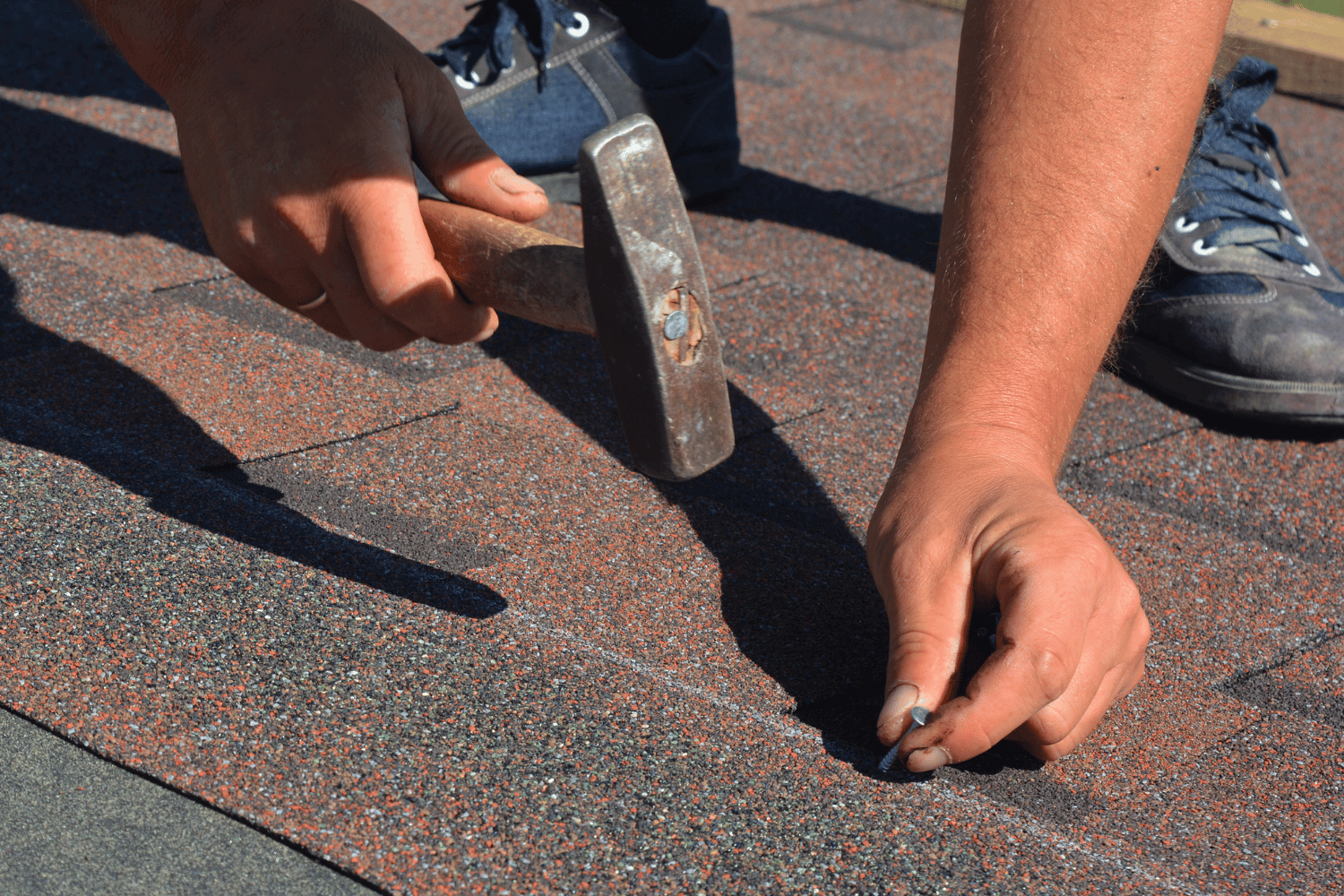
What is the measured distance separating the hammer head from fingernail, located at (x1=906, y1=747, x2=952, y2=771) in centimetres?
33

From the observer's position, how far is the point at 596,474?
1601mm

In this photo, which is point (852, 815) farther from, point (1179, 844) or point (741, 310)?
point (741, 310)

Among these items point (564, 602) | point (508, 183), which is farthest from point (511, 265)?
point (564, 602)

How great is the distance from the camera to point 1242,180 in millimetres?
2330

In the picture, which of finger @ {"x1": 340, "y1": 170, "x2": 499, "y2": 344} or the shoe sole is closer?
finger @ {"x1": 340, "y1": 170, "x2": 499, "y2": 344}

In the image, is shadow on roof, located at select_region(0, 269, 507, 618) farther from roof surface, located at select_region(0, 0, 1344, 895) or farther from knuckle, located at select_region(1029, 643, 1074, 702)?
knuckle, located at select_region(1029, 643, 1074, 702)

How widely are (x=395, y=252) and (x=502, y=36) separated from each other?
1.44 meters

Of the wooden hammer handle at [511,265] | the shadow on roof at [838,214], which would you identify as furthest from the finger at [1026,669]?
the shadow on roof at [838,214]

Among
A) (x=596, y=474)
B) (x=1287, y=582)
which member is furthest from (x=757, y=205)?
(x=1287, y=582)

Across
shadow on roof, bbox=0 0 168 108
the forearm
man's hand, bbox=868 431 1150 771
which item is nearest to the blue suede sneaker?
the forearm

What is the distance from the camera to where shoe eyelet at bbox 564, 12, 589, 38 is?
2520mm

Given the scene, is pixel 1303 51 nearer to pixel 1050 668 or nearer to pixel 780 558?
pixel 780 558

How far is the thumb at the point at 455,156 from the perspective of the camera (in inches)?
46.6

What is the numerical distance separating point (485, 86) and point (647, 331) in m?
1.58
